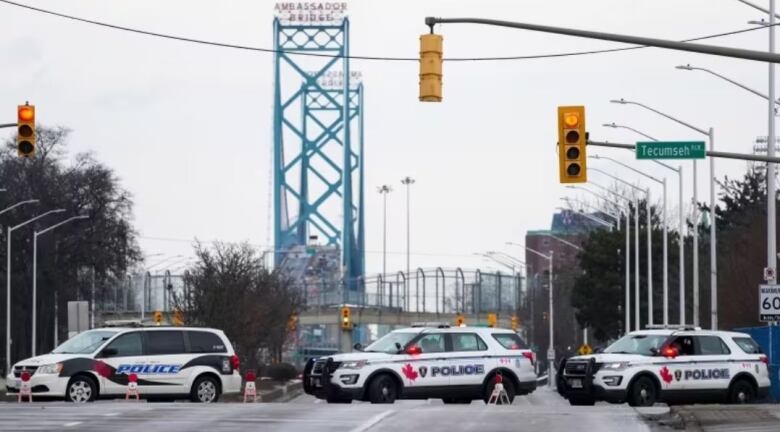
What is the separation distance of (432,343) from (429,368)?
565 mm

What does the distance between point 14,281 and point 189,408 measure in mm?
58933

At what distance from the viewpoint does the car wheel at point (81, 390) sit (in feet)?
112

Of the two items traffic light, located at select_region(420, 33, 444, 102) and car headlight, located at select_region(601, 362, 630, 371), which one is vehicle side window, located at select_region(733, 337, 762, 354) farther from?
traffic light, located at select_region(420, 33, 444, 102)

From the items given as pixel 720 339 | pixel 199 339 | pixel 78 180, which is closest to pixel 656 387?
pixel 720 339

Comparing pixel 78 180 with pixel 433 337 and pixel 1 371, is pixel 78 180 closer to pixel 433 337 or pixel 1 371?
pixel 1 371

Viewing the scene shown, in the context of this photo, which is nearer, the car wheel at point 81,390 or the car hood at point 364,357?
the car wheel at point 81,390

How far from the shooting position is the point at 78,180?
291ft

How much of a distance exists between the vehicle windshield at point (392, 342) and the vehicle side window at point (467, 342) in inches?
33.4

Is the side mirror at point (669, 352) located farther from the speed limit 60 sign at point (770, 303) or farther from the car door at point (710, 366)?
the speed limit 60 sign at point (770, 303)

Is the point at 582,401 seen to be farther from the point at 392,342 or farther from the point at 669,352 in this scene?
the point at 392,342

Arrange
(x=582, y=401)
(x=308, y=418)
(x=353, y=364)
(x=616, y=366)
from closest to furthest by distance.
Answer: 1. (x=308, y=418)
2. (x=353, y=364)
3. (x=616, y=366)
4. (x=582, y=401)

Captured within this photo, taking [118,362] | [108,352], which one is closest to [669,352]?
[118,362]

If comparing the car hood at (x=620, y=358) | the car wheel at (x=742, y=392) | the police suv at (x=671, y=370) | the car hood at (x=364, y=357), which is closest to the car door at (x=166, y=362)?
the car hood at (x=364, y=357)

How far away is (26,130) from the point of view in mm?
34750
